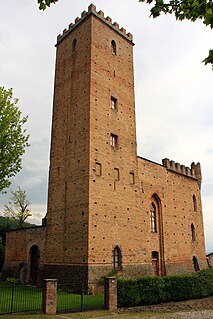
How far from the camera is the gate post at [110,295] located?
45.9 feet

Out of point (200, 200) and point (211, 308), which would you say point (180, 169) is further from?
point (211, 308)

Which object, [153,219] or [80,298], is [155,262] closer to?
[153,219]

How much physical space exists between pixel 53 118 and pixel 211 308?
56.6ft

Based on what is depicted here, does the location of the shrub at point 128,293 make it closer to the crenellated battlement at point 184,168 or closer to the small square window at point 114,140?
the small square window at point 114,140

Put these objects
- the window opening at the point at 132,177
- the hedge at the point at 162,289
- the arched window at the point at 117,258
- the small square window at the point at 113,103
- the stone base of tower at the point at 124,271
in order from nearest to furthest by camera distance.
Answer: the hedge at the point at 162,289 < the stone base of tower at the point at 124,271 < the arched window at the point at 117,258 < the window opening at the point at 132,177 < the small square window at the point at 113,103

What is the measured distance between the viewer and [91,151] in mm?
20578

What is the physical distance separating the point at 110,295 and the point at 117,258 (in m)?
6.47

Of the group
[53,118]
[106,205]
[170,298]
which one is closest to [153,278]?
[170,298]

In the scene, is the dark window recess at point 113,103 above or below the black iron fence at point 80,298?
above

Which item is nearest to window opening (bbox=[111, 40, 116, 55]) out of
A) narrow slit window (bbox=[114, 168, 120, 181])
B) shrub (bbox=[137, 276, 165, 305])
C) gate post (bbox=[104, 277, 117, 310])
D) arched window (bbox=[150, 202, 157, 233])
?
narrow slit window (bbox=[114, 168, 120, 181])

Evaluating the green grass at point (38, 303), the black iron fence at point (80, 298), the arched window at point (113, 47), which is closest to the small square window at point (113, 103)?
the arched window at point (113, 47)

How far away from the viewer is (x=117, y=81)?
24.8 metres

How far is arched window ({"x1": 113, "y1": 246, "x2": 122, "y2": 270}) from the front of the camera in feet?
66.3

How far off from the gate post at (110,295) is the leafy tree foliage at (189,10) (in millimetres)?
11704
